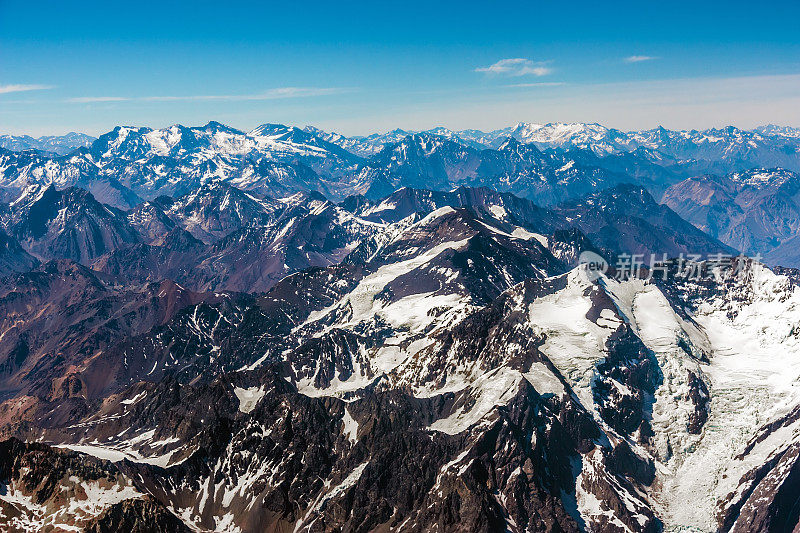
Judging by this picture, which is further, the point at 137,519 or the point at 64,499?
the point at 64,499

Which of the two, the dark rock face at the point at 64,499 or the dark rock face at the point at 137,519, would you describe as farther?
the dark rock face at the point at 64,499

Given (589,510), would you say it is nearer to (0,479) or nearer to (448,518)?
(448,518)

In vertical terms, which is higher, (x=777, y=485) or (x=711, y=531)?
(x=777, y=485)

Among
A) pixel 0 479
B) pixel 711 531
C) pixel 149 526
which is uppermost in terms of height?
pixel 0 479

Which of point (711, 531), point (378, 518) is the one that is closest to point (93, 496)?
point (378, 518)

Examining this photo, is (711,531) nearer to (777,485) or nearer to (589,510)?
(777,485)

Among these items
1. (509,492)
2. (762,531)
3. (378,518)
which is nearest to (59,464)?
(378,518)

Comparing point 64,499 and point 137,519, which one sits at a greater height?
point 64,499

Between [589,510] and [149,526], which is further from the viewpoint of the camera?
[589,510]

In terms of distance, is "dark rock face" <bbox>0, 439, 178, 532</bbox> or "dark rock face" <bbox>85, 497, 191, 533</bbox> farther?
"dark rock face" <bbox>0, 439, 178, 532</bbox>
